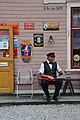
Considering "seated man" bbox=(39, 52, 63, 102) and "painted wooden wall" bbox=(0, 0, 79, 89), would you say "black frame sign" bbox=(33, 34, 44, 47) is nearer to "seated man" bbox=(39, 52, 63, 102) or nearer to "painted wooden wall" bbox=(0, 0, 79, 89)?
"painted wooden wall" bbox=(0, 0, 79, 89)

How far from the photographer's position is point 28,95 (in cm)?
1117

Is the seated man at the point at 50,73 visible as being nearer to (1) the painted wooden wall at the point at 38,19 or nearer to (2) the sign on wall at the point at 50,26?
(1) the painted wooden wall at the point at 38,19

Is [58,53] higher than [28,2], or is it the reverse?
[28,2]

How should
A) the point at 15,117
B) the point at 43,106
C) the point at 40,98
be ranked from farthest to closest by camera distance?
the point at 40,98
the point at 43,106
the point at 15,117

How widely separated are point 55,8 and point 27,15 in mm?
867

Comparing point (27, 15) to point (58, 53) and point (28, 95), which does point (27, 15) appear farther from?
point (28, 95)

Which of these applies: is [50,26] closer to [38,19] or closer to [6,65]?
[38,19]

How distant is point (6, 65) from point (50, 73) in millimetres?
1560

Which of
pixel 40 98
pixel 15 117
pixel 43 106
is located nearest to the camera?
pixel 15 117

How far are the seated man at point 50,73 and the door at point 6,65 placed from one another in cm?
124

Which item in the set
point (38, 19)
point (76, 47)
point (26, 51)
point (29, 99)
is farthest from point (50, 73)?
point (38, 19)

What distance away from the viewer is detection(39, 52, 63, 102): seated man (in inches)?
402

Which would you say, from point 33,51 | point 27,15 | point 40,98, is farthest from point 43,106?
point 27,15

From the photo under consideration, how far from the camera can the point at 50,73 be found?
10.5 m
